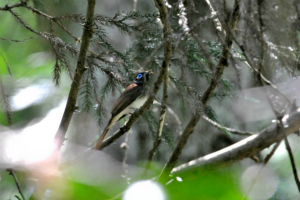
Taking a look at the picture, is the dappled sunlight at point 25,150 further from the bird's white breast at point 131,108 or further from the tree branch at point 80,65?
the bird's white breast at point 131,108

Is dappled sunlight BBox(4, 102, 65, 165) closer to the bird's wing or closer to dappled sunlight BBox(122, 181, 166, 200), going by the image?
dappled sunlight BBox(122, 181, 166, 200)

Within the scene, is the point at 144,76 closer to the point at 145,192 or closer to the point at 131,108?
the point at 145,192

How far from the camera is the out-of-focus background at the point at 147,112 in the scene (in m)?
1.23

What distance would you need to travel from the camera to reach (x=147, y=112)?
2738 millimetres

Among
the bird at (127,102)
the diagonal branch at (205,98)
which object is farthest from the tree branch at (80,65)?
the bird at (127,102)

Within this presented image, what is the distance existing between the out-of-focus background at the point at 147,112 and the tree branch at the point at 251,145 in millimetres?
183

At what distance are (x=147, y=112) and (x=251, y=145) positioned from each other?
32.1 inches

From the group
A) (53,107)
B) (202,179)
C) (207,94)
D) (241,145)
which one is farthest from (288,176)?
(202,179)

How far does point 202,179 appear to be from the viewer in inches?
36.3

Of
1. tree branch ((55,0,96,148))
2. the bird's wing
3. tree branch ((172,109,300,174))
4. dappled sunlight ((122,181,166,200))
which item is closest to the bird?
the bird's wing

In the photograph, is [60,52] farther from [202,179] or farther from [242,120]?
[242,120]

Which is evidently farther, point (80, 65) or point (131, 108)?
point (131, 108)

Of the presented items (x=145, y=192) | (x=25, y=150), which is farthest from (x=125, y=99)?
(x=145, y=192)

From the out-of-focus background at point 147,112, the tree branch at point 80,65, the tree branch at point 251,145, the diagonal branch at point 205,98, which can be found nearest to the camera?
the out-of-focus background at point 147,112
